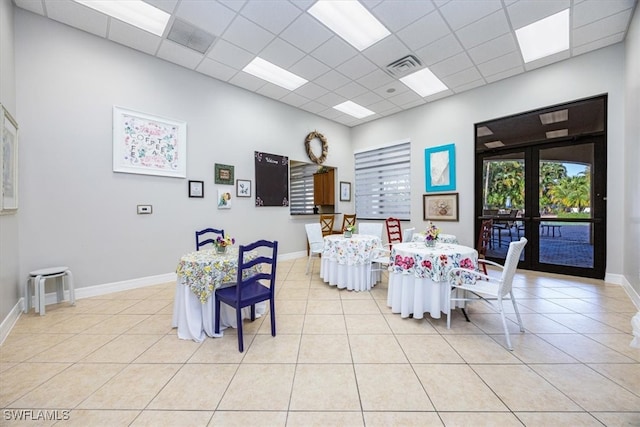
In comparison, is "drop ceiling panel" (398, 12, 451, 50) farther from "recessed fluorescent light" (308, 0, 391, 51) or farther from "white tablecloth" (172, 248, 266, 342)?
"white tablecloth" (172, 248, 266, 342)

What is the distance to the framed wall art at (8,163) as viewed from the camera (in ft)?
7.68

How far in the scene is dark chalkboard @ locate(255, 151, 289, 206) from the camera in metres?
5.38

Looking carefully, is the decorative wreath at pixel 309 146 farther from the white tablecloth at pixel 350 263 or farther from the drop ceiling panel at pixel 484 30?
the drop ceiling panel at pixel 484 30

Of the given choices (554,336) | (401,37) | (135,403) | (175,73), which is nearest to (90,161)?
(175,73)

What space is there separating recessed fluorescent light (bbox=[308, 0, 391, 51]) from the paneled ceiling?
8 cm

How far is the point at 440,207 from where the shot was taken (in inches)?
221

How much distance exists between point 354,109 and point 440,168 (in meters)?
2.52

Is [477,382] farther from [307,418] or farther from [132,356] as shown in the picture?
[132,356]

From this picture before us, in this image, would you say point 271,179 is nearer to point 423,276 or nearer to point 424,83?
point 424,83

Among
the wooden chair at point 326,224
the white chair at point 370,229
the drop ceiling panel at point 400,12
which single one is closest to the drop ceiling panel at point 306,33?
the drop ceiling panel at point 400,12

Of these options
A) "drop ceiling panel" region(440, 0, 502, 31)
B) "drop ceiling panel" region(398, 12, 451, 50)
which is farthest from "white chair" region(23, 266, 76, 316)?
"drop ceiling panel" region(440, 0, 502, 31)

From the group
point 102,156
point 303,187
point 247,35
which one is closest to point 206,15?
point 247,35

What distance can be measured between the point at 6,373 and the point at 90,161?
2.63m

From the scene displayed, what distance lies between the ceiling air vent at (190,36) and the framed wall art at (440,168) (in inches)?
188
